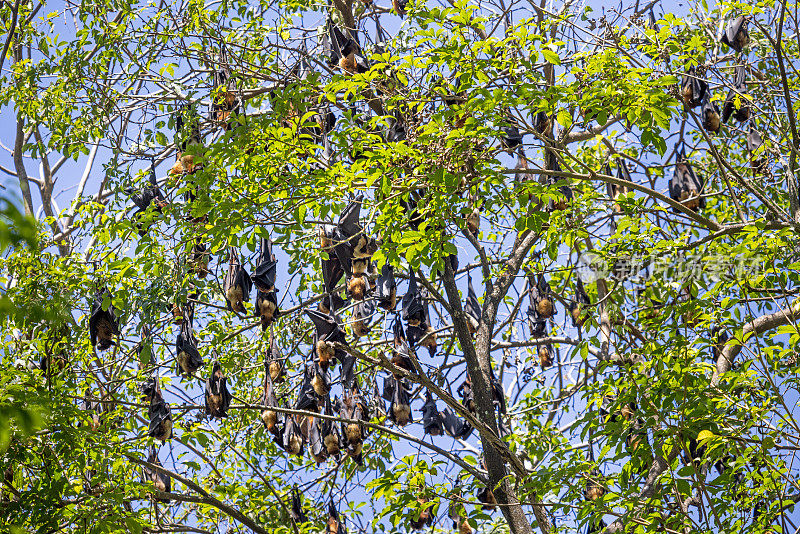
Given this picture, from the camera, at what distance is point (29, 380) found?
5730mm

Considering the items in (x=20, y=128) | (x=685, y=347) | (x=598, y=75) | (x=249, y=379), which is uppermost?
(x=20, y=128)

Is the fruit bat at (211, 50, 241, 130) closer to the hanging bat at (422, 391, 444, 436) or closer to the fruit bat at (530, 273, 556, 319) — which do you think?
the hanging bat at (422, 391, 444, 436)

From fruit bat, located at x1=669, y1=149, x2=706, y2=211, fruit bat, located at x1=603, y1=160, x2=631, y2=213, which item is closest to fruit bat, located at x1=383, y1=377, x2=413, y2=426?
fruit bat, located at x1=603, y1=160, x2=631, y2=213

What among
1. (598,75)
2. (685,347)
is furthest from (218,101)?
(685,347)

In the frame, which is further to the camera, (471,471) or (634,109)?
(471,471)

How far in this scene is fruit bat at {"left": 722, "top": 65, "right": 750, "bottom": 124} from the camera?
6.65 m

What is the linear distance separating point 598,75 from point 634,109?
0.63 metres

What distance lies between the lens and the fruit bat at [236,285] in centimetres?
672

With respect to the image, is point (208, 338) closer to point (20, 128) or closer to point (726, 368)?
point (20, 128)

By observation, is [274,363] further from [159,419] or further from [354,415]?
[159,419]

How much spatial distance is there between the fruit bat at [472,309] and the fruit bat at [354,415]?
1217 mm

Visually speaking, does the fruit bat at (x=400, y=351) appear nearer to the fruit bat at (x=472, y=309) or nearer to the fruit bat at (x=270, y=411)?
the fruit bat at (x=472, y=309)

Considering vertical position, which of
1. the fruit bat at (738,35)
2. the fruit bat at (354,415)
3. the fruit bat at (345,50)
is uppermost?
the fruit bat at (345,50)

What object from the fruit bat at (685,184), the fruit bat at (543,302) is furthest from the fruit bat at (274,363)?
the fruit bat at (685,184)
